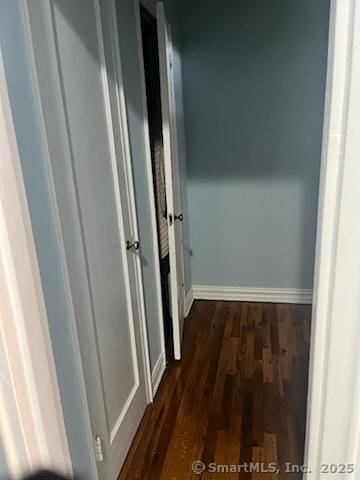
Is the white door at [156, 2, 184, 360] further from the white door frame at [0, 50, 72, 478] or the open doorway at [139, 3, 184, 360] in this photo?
the white door frame at [0, 50, 72, 478]

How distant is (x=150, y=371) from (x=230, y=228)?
1.44m

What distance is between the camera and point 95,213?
1.37 m

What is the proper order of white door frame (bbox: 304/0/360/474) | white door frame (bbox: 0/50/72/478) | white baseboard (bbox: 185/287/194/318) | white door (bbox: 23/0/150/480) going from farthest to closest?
white baseboard (bbox: 185/287/194/318), white door (bbox: 23/0/150/480), white door frame (bbox: 0/50/72/478), white door frame (bbox: 304/0/360/474)

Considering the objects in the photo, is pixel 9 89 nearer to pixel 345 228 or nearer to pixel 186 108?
pixel 345 228

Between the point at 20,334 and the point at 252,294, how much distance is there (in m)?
2.54

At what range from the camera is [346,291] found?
739 mm

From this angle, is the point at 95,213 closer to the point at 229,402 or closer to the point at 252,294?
the point at 229,402

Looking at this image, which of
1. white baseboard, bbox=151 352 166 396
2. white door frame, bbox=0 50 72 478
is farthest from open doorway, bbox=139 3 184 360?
white door frame, bbox=0 50 72 478

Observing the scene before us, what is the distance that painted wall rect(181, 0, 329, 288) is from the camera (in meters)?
2.65

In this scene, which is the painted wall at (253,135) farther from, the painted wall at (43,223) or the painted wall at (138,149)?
the painted wall at (43,223)

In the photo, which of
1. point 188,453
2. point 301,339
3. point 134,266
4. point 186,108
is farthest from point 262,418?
point 186,108

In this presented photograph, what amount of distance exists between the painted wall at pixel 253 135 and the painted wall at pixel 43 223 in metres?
2.07

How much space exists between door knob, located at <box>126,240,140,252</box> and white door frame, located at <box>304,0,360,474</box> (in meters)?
1.03

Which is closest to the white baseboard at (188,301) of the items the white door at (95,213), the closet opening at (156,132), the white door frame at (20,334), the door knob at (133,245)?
the closet opening at (156,132)
